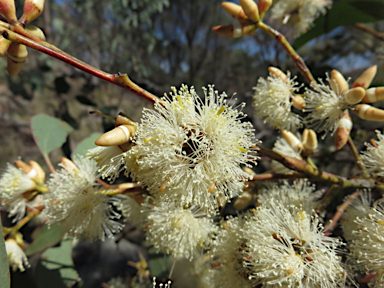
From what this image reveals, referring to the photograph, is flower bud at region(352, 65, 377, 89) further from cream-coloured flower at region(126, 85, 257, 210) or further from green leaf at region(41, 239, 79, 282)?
green leaf at region(41, 239, 79, 282)

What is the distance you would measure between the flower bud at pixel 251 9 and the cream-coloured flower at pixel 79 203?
72cm

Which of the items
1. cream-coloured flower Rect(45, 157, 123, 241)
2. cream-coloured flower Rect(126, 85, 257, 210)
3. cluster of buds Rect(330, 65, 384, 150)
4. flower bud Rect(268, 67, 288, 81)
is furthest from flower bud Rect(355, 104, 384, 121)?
cream-coloured flower Rect(45, 157, 123, 241)

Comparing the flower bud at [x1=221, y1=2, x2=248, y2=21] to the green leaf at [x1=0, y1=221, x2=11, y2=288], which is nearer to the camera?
the green leaf at [x1=0, y1=221, x2=11, y2=288]

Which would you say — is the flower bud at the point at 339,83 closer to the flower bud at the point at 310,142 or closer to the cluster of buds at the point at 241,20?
the flower bud at the point at 310,142

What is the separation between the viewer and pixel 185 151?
630mm

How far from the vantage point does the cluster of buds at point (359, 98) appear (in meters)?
0.71

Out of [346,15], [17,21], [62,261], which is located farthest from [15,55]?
[346,15]

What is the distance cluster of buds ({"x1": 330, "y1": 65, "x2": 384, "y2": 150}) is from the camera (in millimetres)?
711

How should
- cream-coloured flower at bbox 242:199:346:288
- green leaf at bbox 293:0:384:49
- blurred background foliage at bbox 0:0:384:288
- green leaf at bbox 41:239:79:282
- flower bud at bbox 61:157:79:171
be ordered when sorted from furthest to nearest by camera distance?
1. blurred background foliage at bbox 0:0:384:288
2. green leaf at bbox 41:239:79:282
3. green leaf at bbox 293:0:384:49
4. flower bud at bbox 61:157:79:171
5. cream-coloured flower at bbox 242:199:346:288

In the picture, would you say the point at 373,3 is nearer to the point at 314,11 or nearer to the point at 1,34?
the point at 314,11

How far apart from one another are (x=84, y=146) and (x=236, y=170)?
0.85 meters

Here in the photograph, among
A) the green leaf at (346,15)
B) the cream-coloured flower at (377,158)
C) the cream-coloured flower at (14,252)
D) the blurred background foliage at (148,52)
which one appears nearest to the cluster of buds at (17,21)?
the cream-coloured flower at (14,252)

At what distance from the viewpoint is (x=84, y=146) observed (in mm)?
1203

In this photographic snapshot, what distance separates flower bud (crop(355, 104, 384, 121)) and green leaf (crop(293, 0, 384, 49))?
0.60 m
